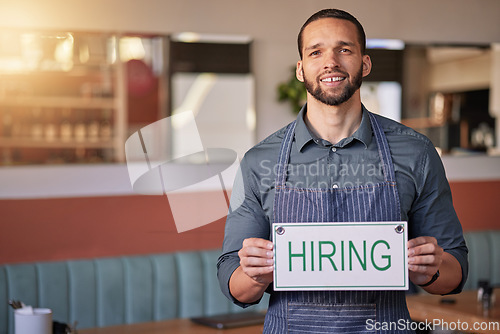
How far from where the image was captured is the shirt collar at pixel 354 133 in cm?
154

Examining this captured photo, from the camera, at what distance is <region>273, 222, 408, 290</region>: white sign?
1343mm

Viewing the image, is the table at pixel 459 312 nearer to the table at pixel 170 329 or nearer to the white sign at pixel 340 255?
the table at pixel 170 329

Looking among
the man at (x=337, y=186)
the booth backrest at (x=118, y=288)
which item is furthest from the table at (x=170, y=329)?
the man at (x=337, y=186)

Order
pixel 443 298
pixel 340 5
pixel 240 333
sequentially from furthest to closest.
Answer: pixel 340 5 → pixel 443 298 → pixel 240 333

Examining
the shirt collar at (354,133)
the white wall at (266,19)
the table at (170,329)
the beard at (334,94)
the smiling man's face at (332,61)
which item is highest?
the white wall at (266,19)

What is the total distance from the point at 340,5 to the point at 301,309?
9.96 feet

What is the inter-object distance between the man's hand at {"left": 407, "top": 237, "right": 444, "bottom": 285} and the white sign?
1 centimetres

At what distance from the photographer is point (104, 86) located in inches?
213

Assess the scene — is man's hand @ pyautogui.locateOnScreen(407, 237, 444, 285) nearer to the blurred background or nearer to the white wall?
the blurred background

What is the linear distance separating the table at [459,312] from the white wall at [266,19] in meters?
1.76

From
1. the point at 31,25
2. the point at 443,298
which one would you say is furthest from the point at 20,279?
the point at 443,298

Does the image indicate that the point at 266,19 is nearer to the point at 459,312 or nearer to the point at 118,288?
the point at 118,288

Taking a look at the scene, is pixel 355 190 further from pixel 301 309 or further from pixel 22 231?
pixel 22 231

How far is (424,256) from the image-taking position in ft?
4.33
